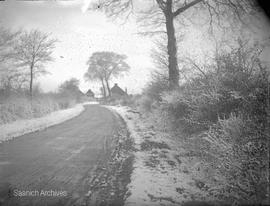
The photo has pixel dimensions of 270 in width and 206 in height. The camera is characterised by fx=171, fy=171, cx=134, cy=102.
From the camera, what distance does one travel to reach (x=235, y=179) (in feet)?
7.29

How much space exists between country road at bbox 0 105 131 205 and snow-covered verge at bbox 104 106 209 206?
0.25 metres

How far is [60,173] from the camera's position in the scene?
319cm

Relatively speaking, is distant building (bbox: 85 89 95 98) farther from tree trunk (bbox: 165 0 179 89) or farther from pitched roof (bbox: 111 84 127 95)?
tree trunk (bbox: 165 0 179 89)

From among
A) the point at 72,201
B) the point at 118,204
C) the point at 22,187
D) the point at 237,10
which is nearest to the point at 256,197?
the point at 118,204

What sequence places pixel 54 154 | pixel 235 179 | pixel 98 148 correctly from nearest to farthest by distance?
pixel 235 179
pixel 54 154
pixel 98 148

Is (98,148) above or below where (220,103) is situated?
below

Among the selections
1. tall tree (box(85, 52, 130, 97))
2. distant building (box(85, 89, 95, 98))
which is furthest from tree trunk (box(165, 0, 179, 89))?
distant building (box(85, 89, 95, 98))

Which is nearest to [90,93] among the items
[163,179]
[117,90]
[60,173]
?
[117,90]

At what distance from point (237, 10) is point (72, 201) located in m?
8.20

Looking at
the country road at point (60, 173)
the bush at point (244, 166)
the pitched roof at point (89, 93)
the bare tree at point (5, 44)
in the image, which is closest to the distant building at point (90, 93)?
the pitched roof at point (89, 93)

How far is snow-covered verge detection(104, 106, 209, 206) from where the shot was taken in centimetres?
237

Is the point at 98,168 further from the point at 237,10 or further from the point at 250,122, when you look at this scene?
the point at 237,10

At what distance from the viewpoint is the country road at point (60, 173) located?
8.03 feet

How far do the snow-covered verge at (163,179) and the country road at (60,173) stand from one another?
9.8 inches
